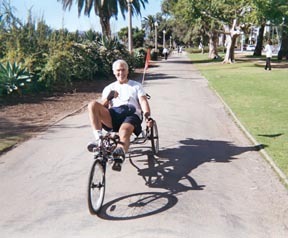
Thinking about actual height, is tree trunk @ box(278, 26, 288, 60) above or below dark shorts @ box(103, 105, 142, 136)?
below

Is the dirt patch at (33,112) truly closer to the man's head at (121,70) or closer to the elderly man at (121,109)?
the elderly man at (121,109)

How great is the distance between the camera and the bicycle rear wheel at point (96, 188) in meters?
4.28

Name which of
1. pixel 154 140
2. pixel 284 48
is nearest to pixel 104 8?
pixel 284 48

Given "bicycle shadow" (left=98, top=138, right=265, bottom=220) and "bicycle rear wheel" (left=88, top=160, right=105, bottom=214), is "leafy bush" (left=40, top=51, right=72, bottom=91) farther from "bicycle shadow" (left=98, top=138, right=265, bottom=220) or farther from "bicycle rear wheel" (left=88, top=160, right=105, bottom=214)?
"bicycle rear wheel" (left=88, top=160, right=105, bottom=214)

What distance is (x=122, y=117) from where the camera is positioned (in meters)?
5.81

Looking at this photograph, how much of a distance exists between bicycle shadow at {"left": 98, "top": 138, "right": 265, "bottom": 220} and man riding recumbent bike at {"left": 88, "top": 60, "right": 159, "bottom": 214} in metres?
0.23

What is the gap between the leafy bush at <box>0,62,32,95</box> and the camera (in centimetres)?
1234

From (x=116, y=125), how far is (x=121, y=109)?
0.82 feet

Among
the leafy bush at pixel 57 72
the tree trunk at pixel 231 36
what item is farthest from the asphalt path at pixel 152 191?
the tree trunk at pixel 231 36

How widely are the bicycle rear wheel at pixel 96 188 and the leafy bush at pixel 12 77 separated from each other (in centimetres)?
860

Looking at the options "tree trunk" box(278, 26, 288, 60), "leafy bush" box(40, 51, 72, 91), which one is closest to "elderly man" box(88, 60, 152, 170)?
"leafy bush" box(40, 51, 72, 91)

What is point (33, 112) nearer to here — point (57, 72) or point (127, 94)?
point (57, 72)

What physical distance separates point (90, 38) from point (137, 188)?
19.0m

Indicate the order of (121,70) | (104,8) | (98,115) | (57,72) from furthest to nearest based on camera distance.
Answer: (104,8)
(57,72)
(121,70)
(98,115)
